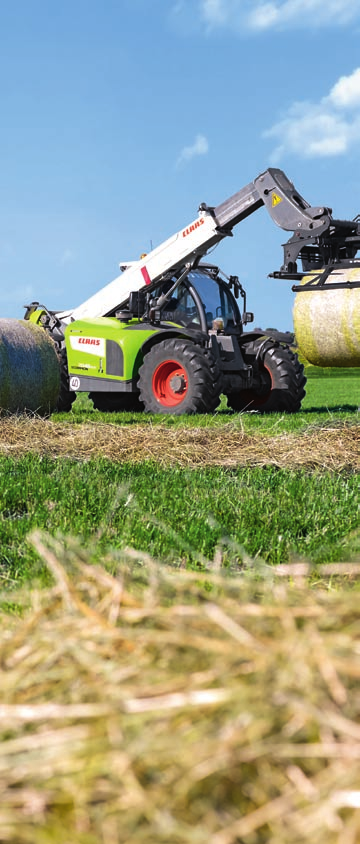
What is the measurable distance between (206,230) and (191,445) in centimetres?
749

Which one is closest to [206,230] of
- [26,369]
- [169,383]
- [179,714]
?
[169,383]

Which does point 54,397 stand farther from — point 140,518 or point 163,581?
point 163,581

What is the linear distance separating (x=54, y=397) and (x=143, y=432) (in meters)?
3.10

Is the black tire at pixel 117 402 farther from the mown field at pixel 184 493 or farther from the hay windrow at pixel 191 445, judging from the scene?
the mown field at pixel 184 493

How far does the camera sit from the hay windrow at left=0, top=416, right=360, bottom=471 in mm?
7312

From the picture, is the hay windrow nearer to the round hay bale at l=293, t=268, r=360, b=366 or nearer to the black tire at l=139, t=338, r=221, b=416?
the black tire at l=139, t=338, r=221, b=416

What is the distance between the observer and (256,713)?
1226 millimetres

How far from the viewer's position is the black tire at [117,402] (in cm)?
1538

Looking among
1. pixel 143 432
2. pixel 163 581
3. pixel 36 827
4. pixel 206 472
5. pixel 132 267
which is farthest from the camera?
pixel 132 267

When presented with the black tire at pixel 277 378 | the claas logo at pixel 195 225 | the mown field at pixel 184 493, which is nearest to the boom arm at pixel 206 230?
the claas logo at pixel 195 225

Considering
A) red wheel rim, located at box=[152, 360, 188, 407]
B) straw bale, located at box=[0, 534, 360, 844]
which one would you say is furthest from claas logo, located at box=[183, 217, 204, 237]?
straw bale, located at box=[0, 534, 360, 844]

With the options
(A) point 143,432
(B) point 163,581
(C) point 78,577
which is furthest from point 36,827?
(A) point 143,432

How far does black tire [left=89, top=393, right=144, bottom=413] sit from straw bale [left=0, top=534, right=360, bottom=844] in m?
13.8

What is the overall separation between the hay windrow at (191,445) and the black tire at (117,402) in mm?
5639
